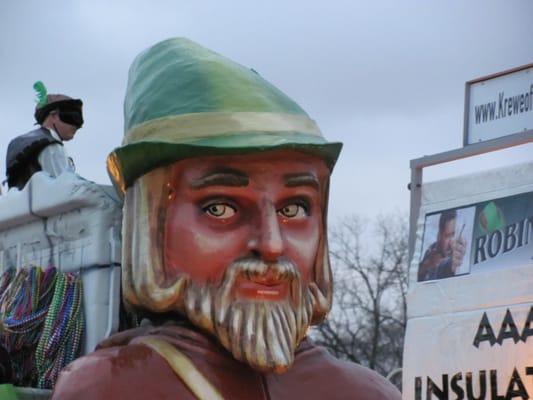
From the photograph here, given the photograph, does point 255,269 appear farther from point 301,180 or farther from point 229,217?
point 301,180

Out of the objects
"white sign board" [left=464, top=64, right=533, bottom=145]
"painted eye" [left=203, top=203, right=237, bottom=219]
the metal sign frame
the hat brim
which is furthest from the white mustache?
"white sign board" [left=464, top=64, right=533, bottom=145]

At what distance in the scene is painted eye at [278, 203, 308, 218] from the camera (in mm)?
3973

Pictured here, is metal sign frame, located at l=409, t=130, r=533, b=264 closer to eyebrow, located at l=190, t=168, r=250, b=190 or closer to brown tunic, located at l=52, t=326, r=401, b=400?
brown tunic, located at l=52, t=326, r=401, b=400

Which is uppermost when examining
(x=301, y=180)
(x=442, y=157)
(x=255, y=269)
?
(x=442, y=157)

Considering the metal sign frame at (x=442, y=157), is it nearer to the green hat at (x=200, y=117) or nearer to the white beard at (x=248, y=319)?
the green hat at (x=200, y=117)

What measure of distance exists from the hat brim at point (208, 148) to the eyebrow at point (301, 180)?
55 mm

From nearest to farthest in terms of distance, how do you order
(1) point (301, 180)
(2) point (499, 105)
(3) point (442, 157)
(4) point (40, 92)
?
(1) point (301, 180), (4) point (40, 92), (3) point (442, 157), (2) point (499, 105)

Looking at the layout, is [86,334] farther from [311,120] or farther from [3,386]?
[311,120]

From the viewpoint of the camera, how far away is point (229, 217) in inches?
153

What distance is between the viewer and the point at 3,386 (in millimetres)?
4203

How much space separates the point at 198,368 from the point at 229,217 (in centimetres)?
35

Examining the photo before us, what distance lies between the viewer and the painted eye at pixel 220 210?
3.89m

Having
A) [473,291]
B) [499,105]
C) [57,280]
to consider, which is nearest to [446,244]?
[473,291]

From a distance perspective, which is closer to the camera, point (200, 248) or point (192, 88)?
point (200, 248)
